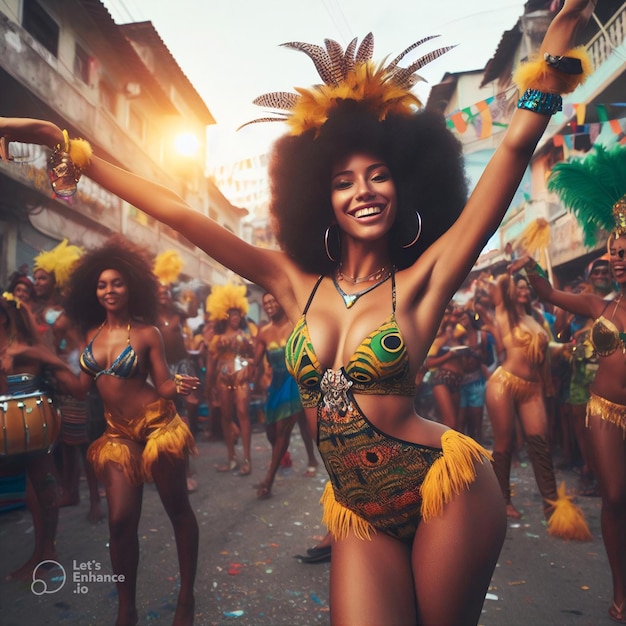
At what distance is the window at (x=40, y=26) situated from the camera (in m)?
10.5

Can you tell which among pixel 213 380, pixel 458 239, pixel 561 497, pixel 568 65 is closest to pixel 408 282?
pixel 458 239

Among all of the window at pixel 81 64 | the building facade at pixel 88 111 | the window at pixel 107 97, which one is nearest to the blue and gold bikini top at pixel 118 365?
the building facade at pixel 88 111

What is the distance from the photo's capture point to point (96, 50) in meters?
13.5

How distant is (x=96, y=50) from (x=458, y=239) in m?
14.7

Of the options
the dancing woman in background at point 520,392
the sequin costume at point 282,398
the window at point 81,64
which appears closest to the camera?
the dancing woman in background at point 520,392

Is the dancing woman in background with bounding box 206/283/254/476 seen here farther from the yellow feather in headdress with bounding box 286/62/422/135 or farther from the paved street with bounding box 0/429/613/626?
the yellow feather in headdress with bounding box 286/62/422/135

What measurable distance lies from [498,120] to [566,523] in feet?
13.5

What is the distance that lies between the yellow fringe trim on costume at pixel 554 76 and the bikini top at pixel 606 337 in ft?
7.80

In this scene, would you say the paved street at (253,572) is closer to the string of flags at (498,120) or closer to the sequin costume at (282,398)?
the sequin costume at (282,398)

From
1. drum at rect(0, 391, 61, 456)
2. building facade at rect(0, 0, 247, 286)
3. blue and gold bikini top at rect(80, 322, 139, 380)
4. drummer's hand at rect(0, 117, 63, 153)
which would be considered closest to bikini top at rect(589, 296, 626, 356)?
blue and gold bikini top at rect(80, 322, 139, 380)

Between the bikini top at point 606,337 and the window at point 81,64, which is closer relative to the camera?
the bikini top at point 606,337

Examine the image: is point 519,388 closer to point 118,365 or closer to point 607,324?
point 607,324

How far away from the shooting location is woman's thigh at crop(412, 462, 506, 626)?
162cm

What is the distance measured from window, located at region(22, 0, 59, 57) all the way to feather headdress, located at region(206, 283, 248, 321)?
659 cm
